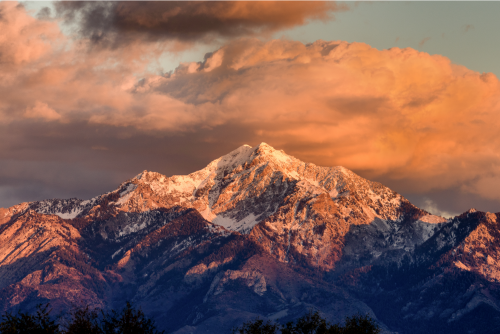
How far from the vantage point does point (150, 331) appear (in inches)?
7776

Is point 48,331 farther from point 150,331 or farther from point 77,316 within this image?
point 150,331

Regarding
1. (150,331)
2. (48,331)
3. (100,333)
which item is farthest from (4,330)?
(150,331)

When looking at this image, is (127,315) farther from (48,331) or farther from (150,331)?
(48,331)

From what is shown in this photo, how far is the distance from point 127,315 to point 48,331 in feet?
70.5

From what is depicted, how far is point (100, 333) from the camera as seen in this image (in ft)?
620

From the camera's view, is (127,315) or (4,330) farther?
(127,315)

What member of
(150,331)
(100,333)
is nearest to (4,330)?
(100,333)

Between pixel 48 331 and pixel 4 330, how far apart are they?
9.87 metres

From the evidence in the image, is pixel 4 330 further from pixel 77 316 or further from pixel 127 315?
pixel 127 315

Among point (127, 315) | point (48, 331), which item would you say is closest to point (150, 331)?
point (127, 315)

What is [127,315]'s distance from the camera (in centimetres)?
19700

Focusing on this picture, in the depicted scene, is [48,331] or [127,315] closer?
[48,331]

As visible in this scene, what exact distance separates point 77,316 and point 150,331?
61.3 ft

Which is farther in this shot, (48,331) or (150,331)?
(150,331)
